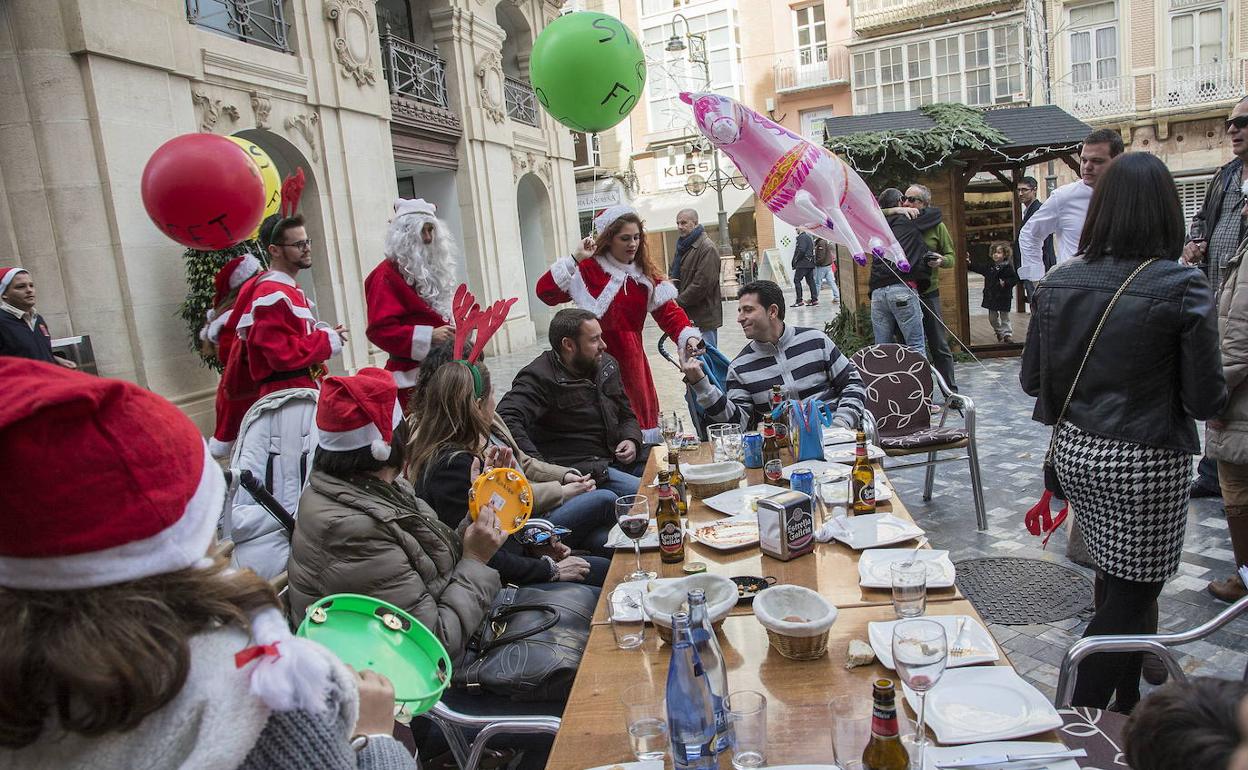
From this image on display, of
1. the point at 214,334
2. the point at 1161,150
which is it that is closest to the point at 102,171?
the point at 214,334

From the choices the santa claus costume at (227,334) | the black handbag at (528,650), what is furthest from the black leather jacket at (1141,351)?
the santa claus costume at (227,334)

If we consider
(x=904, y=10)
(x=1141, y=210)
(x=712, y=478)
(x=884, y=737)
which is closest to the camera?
(x=884, y=737)

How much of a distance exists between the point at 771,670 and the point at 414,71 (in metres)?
12.1

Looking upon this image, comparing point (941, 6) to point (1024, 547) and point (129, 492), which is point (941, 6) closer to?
point (1024, 547)

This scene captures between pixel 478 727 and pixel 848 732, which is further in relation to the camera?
pixel 478 727

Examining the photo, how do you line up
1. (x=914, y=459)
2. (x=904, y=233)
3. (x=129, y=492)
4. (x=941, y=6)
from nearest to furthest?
(x=129, y=492) → (x=914, y=459) → (x=904, y=233) → (x=941, y=6)

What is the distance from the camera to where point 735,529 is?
261 centimetres

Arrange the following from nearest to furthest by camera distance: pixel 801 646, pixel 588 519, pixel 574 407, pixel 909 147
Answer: pixel 801 646, pixel 588 519, pixel 574 407, pixel 909 147

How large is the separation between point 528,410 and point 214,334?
188 centimetres

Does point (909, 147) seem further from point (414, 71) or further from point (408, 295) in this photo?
point (414, 71)

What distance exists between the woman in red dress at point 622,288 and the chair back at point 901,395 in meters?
1.21

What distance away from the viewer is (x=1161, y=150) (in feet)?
74.7

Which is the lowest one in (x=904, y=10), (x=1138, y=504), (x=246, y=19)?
(x=1138, y=504)

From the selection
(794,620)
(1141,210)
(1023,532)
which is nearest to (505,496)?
(794,620)
